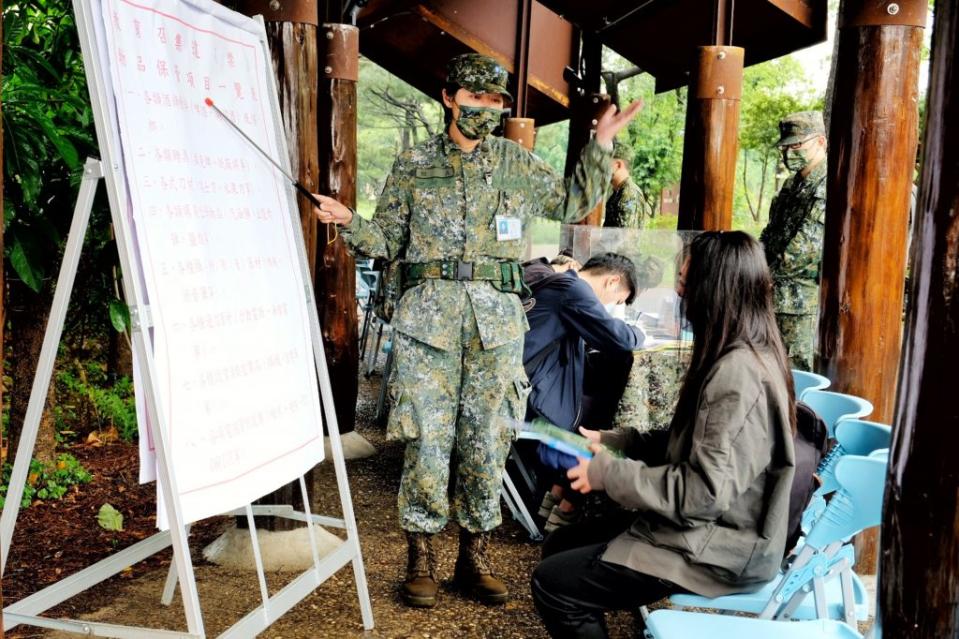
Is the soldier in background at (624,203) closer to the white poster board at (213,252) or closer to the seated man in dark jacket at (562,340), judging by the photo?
the seated man in dark jacket at (562,340)

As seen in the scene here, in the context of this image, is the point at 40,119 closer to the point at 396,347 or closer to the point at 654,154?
the point at 396,347

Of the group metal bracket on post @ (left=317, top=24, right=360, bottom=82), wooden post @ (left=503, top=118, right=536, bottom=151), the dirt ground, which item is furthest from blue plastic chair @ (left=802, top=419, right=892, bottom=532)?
wooden post @ (left=503, top=118, right=536, bottom=151)

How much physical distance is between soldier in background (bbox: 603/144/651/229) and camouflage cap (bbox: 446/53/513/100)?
11.5 ft

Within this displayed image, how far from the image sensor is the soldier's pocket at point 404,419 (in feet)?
11.3

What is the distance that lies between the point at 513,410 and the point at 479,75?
127cm

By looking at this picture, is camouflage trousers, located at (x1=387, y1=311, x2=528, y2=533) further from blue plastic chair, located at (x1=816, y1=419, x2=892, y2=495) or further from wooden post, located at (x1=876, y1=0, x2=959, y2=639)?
wooden post, located at (x1=876, y1=0, x2=959, y2=639)

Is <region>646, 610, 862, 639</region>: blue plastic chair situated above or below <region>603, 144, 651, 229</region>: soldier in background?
below

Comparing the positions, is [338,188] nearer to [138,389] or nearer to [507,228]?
[507,228]

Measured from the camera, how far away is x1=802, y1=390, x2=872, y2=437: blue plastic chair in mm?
2961

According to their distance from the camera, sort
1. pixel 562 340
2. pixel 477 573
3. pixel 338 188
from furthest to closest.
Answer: pixel 338 188 < pixel 562 340 < pixel 477 573

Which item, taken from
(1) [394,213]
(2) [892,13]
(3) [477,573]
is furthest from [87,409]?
(2) [892,13]

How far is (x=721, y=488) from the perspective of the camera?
219 cm

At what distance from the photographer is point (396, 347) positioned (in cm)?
354

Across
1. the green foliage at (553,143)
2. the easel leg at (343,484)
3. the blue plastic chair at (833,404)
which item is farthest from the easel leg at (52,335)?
the green foliage at (553,143)
